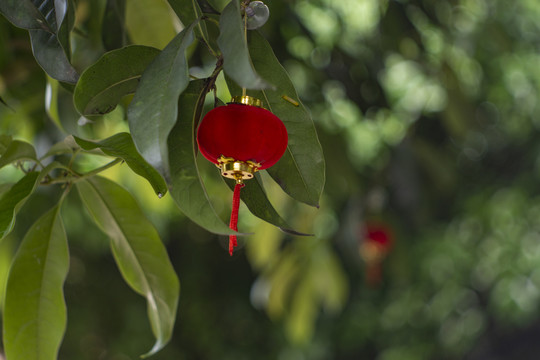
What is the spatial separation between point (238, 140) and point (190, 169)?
5 centimetres

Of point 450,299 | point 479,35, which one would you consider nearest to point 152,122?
point 479,35

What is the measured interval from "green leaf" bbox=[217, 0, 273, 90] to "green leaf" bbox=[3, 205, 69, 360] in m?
0.29

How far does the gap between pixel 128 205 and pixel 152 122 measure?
0.25 metres

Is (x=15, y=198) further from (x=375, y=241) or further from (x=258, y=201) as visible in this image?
(x=375, y=241)

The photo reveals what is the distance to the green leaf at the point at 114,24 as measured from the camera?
2.30 feet

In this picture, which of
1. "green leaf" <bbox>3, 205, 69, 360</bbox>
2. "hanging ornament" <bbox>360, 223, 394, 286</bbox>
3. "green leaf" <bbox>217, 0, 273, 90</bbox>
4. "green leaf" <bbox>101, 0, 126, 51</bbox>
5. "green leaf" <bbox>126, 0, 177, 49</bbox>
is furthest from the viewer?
"hanging ornament" <bbox>360, 223, 394, 286</bbox>

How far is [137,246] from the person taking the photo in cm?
60

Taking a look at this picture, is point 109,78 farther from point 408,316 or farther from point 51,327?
point 408,316

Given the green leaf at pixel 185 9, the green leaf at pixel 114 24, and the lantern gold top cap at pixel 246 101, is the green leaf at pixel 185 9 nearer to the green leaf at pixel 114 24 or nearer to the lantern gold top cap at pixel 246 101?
the lantern gold top cap at pixel 246 101

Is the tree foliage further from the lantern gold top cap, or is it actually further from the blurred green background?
the blurred green background

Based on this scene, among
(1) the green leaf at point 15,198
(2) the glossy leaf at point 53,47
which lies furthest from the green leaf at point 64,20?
(1) the green leaf at point 15,198

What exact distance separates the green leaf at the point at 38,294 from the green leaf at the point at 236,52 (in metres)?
0.29

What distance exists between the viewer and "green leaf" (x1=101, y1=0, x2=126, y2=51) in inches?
27.6

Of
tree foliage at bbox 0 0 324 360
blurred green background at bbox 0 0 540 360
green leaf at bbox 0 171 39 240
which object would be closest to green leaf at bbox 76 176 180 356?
tree foliage at bbox 0 0 324 360
